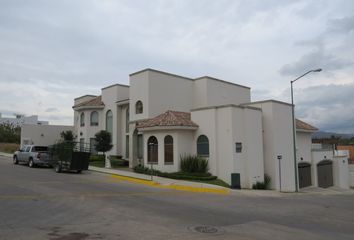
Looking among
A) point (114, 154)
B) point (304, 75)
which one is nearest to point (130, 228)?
point (304, 75)

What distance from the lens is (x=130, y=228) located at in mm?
9273

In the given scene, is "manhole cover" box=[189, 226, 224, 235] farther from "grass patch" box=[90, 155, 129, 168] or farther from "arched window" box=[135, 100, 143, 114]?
"grass patch" box=[90, 155, 129, 168]

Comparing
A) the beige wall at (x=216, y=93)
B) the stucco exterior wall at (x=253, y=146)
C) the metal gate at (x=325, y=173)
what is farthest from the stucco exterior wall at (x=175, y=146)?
the metal gate at (x=325, y=173)

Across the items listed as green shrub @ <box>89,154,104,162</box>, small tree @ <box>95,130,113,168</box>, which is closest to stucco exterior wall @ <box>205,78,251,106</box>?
small tree @ <box>95,130,113,168</box>

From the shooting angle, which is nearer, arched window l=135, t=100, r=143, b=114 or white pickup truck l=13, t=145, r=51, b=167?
white pickup truck l=13, t=145, r=51, b=167

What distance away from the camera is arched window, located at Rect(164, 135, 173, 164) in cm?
2639

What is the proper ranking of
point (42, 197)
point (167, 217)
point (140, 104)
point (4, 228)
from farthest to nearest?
1. point (140, 104)
2. point (42, 197)
3. point (167, 217)
4. point (4, 228)

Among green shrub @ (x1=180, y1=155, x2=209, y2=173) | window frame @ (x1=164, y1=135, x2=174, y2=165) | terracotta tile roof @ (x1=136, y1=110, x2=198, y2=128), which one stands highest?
terracotta tile roof @ (x1=136, y1=110, x2=198, y2=128)

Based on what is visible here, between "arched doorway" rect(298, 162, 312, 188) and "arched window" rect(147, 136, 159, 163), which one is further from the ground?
"arched window" rect(147, 136, 159, 163)

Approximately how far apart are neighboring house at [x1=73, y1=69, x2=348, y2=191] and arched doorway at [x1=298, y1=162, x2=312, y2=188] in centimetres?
66

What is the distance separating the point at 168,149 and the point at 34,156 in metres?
11.0

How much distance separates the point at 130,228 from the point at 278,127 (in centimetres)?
2130

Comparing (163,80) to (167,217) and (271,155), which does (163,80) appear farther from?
(167,217)

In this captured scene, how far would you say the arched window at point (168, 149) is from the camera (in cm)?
2639
